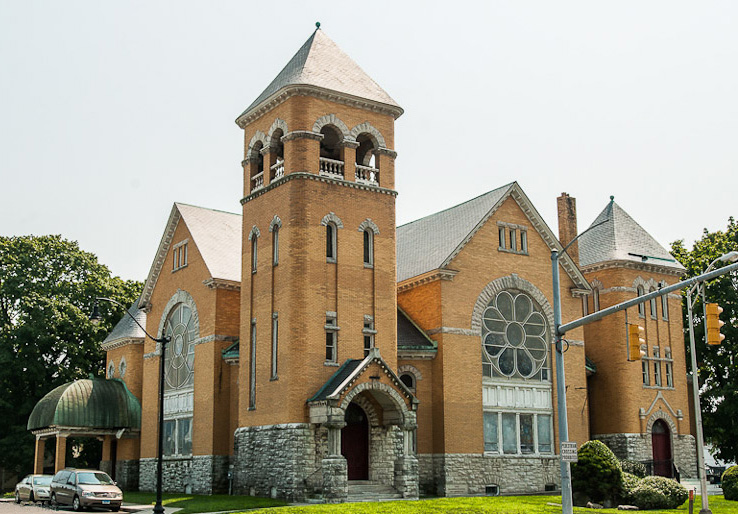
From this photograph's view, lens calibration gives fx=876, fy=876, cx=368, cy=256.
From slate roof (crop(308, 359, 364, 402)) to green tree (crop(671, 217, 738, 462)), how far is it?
25.8 meters

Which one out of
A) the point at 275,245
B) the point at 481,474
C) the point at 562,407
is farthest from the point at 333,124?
the point at 562,407

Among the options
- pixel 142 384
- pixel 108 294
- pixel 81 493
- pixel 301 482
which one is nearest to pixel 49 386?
pixel 108 294

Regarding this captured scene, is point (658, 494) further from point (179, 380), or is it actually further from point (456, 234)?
point (179, 380)

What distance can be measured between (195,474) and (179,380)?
18.3ft

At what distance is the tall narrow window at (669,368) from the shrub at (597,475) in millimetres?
17565

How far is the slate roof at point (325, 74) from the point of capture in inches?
1496

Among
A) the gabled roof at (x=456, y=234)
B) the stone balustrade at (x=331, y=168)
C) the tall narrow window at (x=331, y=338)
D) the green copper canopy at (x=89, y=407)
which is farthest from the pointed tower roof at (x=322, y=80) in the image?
the green copper canopy at (x=89, y=407)

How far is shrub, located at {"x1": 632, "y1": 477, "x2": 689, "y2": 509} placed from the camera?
31250 mm

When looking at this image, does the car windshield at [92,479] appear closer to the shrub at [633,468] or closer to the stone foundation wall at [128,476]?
the stone foundation wall at [128,476]

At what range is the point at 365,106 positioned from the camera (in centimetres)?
3884

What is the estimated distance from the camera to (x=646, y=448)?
149ft

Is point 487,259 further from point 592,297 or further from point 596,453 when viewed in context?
point 596,453

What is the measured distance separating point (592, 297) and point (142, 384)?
25.9m

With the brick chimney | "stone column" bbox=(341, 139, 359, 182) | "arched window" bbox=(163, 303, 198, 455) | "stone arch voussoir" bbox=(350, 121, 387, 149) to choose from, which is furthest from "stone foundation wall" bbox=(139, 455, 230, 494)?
the brick chimney
